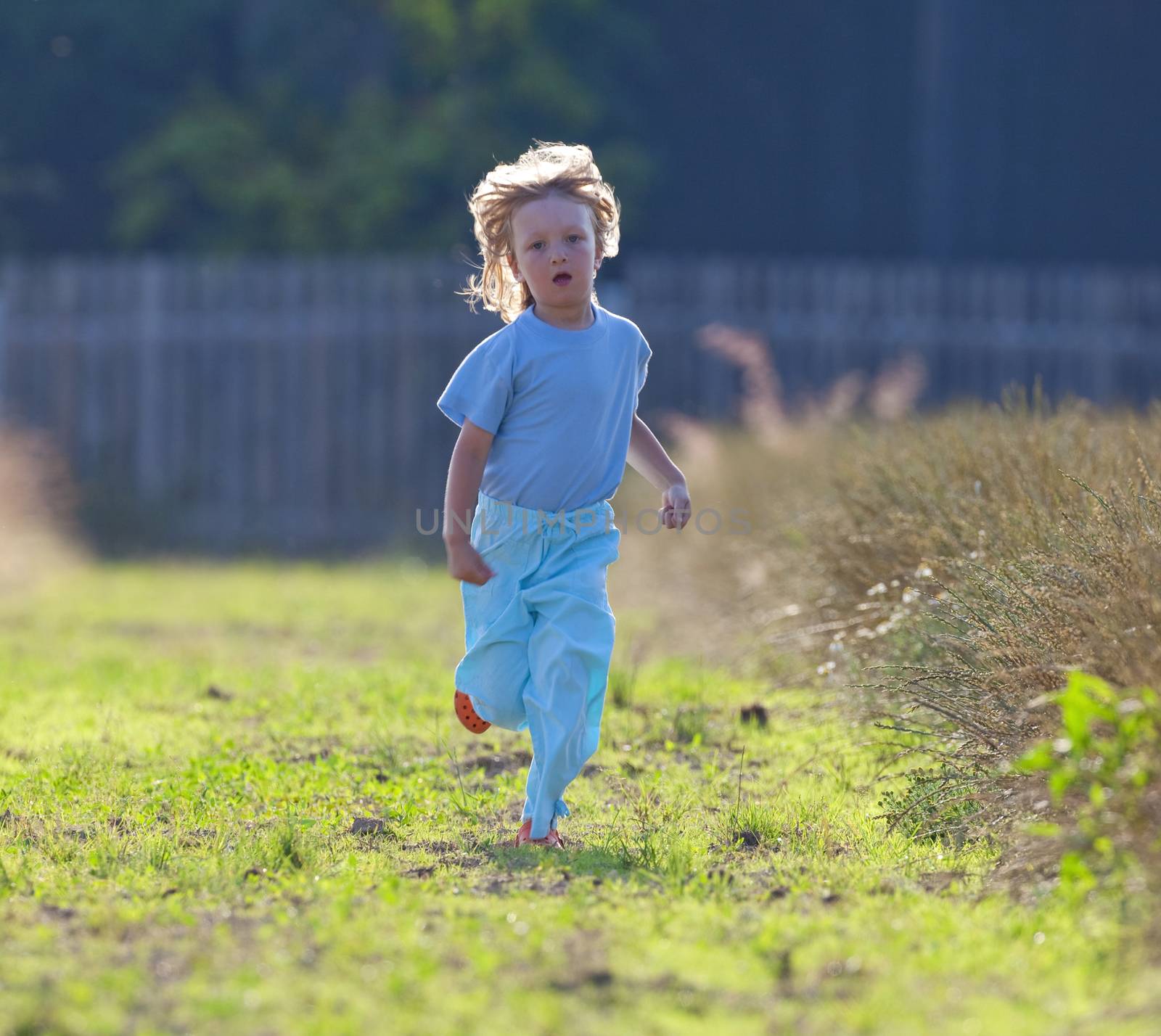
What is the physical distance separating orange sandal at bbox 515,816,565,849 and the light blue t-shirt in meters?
0.75

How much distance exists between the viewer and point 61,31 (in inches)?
663

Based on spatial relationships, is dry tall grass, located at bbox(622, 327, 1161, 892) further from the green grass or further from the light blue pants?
the light blue pants

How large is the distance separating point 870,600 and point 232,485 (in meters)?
9.81

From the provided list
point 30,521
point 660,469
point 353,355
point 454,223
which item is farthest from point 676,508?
point 454,223

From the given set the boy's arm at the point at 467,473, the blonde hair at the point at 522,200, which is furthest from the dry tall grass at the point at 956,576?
the blonde hair at the point at 522,200

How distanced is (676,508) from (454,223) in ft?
38.3

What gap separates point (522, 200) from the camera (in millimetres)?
4242

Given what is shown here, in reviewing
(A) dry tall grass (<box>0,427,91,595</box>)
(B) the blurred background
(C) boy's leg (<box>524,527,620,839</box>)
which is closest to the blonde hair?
(C) boy's leg (<box>524,527,620,839</box>)

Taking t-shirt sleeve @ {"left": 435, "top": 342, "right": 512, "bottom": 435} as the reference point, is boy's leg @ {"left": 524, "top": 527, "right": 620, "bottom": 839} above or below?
below

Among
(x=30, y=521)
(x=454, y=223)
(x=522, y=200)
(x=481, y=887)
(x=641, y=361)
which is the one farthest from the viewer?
(x=454, y=223)

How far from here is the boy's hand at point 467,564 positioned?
4.00 metres

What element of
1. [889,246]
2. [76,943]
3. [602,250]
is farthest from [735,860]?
[889,246]

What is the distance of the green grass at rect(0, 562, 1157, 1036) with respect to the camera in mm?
2662

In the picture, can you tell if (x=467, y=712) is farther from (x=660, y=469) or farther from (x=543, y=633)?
(x=660, y=469)
